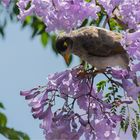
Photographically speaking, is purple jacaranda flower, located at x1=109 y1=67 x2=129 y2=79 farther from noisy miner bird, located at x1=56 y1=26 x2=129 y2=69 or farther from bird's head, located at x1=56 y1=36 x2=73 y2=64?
bird's head, located at x1=56 y1=36 x2=73 y2=64

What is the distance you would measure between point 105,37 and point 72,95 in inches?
9.1

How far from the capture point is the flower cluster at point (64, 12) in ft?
5.82

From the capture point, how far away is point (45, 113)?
1901mm

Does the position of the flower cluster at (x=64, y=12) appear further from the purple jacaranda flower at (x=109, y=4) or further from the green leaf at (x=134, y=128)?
the green leaf at (x=134, y=128)

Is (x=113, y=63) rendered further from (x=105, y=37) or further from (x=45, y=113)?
(x=45, y=113)

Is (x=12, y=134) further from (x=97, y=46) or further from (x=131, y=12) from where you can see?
(x=131, y=12)

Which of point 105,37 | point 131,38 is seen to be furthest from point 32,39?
point 131,38

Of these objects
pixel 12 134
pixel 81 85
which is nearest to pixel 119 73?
pixel 81 85

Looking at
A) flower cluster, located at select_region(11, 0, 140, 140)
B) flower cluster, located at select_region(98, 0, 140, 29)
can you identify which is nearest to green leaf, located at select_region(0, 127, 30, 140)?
flower cluster, located at select_region(11, 0, 140, 140)

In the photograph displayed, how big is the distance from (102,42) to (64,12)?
22cm

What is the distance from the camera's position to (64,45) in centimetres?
204

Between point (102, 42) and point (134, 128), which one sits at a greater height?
point (102, 42)

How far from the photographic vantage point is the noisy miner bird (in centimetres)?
189

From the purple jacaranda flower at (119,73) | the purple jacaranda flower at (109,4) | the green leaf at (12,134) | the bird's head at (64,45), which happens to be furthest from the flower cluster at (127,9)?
the green leaf at (12,134)
